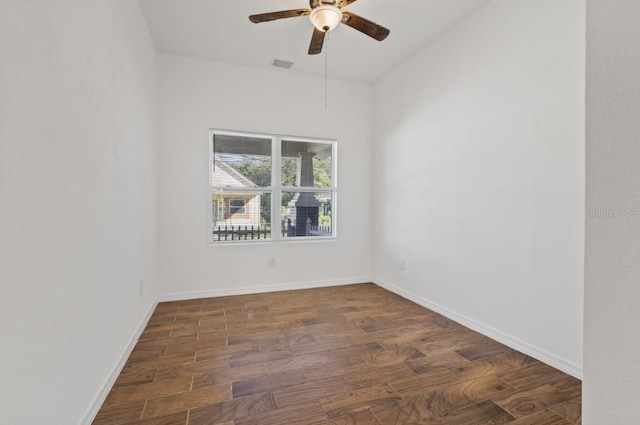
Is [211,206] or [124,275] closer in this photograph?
[124,275]

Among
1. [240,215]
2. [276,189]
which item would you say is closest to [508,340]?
[276,189]

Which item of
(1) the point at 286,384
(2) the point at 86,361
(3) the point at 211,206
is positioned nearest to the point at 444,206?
(1) the point at 286,384

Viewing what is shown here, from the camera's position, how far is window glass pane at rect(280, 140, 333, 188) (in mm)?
4148

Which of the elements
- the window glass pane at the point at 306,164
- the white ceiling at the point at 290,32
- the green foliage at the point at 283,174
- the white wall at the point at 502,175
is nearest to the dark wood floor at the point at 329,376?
the white wall at the point at 502,175

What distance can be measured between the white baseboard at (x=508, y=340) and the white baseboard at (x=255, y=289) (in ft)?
3.20

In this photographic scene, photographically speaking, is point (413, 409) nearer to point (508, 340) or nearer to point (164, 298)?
point (508, 340)

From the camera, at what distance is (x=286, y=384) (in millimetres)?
1931

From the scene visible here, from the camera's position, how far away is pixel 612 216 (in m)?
0.58

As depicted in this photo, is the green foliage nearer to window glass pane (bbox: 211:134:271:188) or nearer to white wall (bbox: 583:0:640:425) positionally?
→ window glass pane (bbox: 211:134:271:188)

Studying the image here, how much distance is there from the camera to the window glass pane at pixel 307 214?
13.7ft

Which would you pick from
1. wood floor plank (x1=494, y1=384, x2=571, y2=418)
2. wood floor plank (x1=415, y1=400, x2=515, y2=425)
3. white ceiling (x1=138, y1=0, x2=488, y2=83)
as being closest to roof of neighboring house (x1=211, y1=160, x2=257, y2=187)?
white ceiling (x1=138, y1=0, x2=488, y2=83)

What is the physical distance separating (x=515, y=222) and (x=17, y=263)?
288 centimetres

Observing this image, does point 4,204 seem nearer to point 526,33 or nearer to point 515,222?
point 515,222

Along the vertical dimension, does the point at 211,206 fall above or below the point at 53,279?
above
